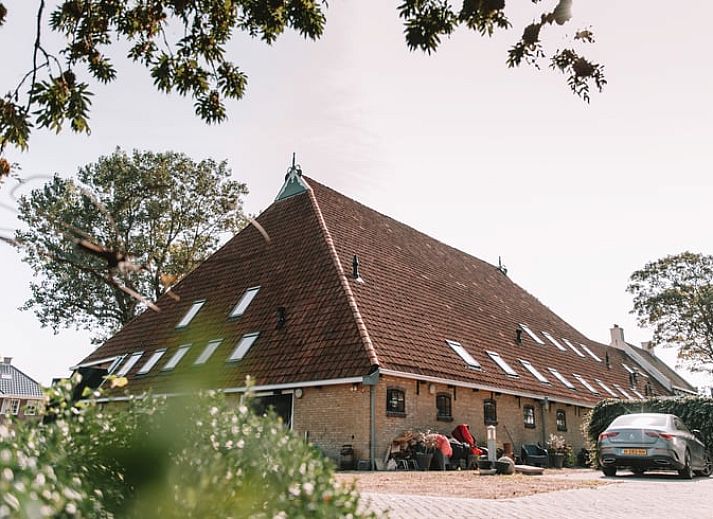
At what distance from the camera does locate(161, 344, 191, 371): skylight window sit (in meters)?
19.2

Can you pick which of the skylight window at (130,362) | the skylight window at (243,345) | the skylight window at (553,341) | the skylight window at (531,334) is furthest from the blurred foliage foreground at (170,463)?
the skylight window at (553,341)

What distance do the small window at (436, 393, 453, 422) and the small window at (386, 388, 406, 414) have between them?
5.28ft

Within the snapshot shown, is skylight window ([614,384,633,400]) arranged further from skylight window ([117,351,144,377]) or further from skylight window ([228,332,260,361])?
skylight window ([117,351,144,377])

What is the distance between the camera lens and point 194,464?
273cm

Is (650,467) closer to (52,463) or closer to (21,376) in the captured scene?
(52,463)

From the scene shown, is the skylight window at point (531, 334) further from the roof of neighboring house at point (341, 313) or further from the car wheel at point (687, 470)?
the car wheel at point (687, 470)

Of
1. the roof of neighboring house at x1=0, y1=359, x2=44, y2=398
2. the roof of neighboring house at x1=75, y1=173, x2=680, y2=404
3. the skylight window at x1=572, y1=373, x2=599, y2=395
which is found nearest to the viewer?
the roof of neighboring house at x1=75, y1=173, x2=680, y2=404

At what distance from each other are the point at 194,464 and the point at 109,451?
0.49 metres

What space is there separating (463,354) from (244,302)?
706 centimetres

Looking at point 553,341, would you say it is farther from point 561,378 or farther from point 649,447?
point 649,447

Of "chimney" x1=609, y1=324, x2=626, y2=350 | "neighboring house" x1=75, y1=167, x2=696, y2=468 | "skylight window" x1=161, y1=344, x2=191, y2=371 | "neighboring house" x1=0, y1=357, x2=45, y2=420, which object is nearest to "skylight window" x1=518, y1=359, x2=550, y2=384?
"neighboring house" x1=75, y1=167, x2=696, y2=468

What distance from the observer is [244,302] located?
799 inches

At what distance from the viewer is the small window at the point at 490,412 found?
777 inches

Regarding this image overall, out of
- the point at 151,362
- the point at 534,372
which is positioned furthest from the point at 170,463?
the point at 534,372
